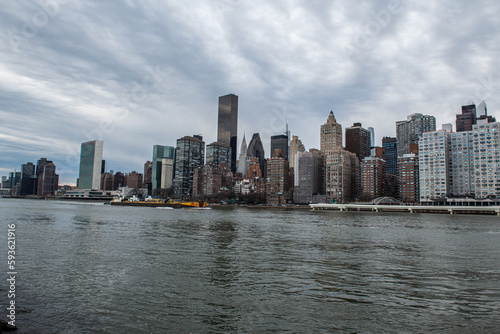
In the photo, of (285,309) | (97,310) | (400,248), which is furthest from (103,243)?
(400,248)

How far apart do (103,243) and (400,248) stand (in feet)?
113

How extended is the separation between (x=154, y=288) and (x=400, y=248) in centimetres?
3052

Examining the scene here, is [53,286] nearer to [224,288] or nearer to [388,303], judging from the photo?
[224,288]

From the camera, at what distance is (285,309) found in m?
17.2

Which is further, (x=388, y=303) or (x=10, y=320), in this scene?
(x=388, y=303)

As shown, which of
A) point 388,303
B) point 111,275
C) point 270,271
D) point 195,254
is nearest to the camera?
point 388,303

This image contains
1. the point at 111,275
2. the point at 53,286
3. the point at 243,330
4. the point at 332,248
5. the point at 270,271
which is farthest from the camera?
the point at 332,248

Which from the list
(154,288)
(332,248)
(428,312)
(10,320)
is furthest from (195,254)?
(428,312)

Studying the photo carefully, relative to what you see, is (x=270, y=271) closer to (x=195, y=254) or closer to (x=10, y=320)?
(x=195, y=254)

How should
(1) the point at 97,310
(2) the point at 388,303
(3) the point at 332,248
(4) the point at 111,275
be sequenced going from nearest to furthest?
(1) the point at 97,310 → (2) the point at 388,303 → (4) the point at 111,275 → (3) the point at 332,248

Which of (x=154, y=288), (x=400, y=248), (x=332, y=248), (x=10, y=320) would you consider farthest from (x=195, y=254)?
(x=400, y=248)

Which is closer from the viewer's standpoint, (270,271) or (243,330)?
(243,330)

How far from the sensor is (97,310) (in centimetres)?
1672

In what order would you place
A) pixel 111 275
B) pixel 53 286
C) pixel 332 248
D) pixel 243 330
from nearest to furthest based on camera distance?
1. pixel 243 330
2. pixel 53 286
3. pixel 111 275
4. pixel 332 248
